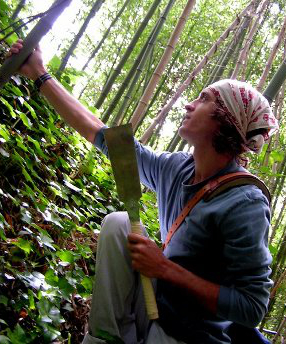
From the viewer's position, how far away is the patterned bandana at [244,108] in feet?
5.81

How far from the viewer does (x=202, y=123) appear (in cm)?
181

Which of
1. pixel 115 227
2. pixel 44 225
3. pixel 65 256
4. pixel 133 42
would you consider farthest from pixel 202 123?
pixel 133 42

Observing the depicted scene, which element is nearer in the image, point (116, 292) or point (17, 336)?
point (17, 336)

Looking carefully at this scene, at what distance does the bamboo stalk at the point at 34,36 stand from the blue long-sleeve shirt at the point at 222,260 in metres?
0.86

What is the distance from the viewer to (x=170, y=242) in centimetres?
168

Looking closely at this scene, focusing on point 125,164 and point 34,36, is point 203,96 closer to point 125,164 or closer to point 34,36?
point 125,164

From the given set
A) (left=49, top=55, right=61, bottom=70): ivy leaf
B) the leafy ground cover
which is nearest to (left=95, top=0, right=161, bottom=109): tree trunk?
(left=49, top=55, right=61, bottom=70): ivy leaf

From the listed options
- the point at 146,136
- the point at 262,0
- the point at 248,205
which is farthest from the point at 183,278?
the point at 262,0

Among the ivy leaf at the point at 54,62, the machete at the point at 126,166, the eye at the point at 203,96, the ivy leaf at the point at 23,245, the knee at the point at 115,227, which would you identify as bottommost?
the ivy leaf at the point at 23,245

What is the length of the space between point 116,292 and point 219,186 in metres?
0.59

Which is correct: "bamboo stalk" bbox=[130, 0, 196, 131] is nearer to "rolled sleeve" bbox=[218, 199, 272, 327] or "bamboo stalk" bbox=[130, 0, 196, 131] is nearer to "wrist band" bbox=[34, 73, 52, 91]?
"wrist band" bbox=[34, 73, 52, 91]

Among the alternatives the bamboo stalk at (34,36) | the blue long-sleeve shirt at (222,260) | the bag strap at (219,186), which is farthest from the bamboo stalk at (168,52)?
the bamboo stalk at (34,36)

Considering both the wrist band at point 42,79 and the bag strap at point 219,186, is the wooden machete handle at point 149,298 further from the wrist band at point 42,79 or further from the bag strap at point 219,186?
the wrist band at point 42,79

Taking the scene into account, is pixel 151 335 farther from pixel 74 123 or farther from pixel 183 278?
pixel 74 123
